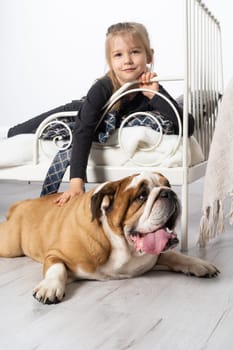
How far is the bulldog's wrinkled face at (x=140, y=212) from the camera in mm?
1353

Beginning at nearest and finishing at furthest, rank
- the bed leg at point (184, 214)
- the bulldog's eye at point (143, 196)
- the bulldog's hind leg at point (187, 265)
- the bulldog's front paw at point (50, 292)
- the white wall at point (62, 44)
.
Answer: the bulldog's front paw at point (50, 292)
the bulldog's eye at point (143, 196)
the bulldog's hind leg at point (187, 265)
the bed leg at point (184, 214)
the white wall at point (62, 44)

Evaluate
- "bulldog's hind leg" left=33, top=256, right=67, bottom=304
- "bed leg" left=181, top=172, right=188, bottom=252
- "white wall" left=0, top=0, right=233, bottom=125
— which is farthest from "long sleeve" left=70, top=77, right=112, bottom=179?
"white wall" left=0, top=0, right=233, bottom=125

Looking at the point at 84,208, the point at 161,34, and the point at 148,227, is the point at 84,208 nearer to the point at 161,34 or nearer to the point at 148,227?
the point at 148,227

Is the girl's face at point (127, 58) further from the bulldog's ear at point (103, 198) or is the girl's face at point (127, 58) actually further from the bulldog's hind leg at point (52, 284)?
the bulldog's hind leg at point (52, 284)

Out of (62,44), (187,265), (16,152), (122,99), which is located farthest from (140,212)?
(62,44)

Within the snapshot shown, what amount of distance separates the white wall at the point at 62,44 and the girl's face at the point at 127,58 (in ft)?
5.45

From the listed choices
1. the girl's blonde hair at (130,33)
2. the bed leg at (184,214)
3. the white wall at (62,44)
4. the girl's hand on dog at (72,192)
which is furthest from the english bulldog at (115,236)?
the white wall at (62,44)

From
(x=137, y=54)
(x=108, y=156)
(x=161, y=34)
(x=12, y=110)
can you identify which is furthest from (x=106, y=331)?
(x=12, y=110)

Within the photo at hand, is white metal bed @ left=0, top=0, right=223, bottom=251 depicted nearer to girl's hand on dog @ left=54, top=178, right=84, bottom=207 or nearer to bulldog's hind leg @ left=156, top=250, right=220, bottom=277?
girl's hand on dog @ left=54, top=178, right=84, bottom=207

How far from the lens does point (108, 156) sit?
188cm

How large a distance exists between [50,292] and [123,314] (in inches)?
8.0

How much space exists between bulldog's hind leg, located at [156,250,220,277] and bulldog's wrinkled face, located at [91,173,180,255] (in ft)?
0.58

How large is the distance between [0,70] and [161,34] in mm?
1373

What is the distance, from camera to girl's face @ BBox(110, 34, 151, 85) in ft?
6.22
